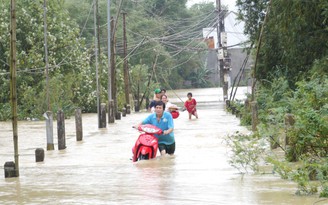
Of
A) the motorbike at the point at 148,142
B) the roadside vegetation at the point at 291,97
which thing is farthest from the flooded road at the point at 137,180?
the roadside vegetation at the point at 291,97

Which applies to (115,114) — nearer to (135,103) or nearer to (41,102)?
(41,102)

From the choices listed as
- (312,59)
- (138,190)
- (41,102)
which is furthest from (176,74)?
(138,190)

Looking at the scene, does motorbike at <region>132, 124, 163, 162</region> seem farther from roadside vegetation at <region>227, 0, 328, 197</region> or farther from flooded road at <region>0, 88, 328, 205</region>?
roadside vegetation at <region>227, 0, 328, 197</region>

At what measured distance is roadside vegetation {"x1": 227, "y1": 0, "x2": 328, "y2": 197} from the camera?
12.8 m

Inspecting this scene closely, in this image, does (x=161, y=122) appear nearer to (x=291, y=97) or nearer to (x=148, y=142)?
(x=148, y=142)

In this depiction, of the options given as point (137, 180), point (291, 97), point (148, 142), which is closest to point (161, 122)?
point (148, 142)

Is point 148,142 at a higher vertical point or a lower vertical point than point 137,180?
higher

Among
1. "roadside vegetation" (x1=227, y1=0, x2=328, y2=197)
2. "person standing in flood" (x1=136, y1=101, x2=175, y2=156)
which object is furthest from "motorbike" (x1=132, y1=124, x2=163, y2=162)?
"roadside vegetation" (x1=227, y1=0, x2=328, y2=197)

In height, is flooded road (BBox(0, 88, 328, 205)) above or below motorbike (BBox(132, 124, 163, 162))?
below

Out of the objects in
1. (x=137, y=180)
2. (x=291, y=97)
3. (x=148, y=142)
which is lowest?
(x=137, y=180)

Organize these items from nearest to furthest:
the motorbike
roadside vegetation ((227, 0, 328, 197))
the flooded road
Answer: the flooded road
roadside vegetation ((227, 0, 328, 197))
the motorbike

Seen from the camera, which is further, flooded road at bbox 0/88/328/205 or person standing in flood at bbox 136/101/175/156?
person standing in flood at bbox 136/101/175/156

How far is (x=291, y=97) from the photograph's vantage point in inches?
932

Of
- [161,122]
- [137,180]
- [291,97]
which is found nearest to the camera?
[137,180]
